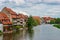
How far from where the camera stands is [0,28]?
38312mm

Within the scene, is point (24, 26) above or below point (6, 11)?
below

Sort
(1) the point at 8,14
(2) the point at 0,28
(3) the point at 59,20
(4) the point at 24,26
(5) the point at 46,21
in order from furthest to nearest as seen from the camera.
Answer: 1. (5) the point at 46,21
2. (3) the point at 59,20
3. (4) the point at 24,26
4. (1) the point at 8,14
5. (2) the point at 0,28

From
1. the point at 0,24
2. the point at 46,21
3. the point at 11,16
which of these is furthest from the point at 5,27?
the point at 46,21

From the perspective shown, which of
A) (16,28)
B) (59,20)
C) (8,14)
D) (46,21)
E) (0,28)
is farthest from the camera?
(46,21)

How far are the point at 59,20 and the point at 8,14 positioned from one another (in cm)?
7161

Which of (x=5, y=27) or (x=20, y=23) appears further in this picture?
(x=20, y=23)

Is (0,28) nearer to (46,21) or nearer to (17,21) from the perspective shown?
(17,21)

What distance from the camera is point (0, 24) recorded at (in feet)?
128

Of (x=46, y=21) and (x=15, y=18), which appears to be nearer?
(x=15, y=18)

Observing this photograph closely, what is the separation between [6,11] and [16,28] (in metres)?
8.10

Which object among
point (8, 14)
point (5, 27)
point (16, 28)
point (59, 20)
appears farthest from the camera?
point (59, 20)

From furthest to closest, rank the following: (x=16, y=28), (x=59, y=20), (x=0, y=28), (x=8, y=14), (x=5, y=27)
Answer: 1. (x=59, y=20)
2. (x=8, y=14)
3. (x=16, y=28)
4. (x=5, y=27)
5. (x=0, y=28)

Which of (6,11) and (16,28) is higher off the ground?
(6,11)

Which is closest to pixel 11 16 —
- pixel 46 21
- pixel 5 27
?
pixel 5 27
